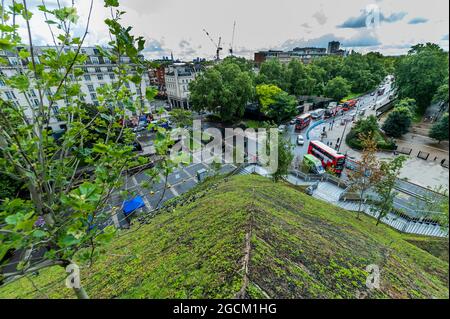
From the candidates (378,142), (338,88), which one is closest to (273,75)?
(338,88)

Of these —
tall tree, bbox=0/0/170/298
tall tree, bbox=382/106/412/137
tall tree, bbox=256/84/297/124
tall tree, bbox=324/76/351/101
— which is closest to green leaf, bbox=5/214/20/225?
tall tree, bbox=0/0/170/298

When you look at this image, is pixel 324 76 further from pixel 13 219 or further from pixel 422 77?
pixel 13 219

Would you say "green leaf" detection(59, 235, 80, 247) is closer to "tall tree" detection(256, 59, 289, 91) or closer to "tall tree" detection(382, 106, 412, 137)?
"tall tree" detection(382, 106, 412, 137)

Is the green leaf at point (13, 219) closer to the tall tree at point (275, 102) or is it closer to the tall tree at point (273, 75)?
the tall tree at point (275, 102)

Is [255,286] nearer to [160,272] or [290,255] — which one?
[290,255]

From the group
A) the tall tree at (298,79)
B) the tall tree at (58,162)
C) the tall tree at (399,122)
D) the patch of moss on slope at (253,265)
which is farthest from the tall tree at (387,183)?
the tall tree at (298,79)

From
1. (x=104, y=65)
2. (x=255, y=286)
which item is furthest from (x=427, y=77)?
(x=104, y=65)
